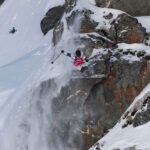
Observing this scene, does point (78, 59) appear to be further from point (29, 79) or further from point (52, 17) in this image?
point (52, 17)

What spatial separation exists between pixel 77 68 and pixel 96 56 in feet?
4.50

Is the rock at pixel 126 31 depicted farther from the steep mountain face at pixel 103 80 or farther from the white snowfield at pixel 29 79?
the white snowfield at pixel 29 79

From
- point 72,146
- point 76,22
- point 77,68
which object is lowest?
point 72,146

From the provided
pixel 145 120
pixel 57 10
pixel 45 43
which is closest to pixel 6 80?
pixel 45 43

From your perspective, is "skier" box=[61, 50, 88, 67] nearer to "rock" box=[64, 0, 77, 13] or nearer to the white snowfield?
the white snowfield

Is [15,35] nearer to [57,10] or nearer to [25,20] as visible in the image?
[25,20]

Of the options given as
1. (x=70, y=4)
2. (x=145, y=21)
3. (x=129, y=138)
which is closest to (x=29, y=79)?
(x=70, y=4)

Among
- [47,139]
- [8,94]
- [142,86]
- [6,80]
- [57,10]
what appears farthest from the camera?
[57,10]

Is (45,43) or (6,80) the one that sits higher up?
(45,43)

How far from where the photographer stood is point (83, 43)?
17.1m

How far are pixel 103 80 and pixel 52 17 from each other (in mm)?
12006

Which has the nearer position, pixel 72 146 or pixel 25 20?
pixel 72 146

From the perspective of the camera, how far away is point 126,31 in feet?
54.7

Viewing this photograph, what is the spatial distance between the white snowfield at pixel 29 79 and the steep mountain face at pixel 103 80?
638 mm
